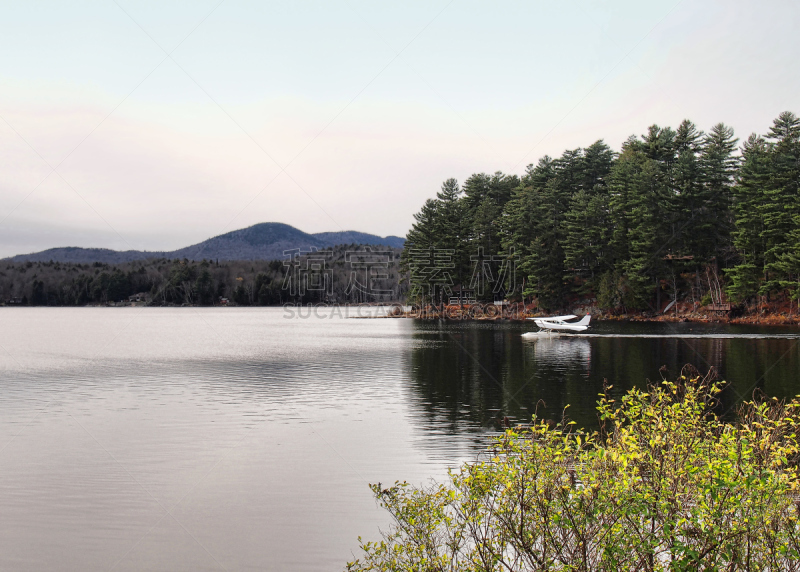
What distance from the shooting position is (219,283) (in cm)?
17288

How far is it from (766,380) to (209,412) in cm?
1847

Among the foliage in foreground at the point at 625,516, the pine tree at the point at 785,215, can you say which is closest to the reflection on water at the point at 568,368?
the foliage in foreground at the point at 625,516

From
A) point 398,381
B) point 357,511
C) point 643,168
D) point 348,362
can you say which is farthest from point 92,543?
point 643,168

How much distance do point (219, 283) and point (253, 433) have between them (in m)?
164

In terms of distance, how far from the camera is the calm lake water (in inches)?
346

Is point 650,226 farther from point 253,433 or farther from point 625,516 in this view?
point 625,516

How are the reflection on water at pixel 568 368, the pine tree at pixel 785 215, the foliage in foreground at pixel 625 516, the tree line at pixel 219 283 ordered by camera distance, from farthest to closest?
the tree line at pixel 219 283, the pine tree at pixel 785 215, the reflection on water at pixel 568 368, the foliage in foreground at pixel 625 516

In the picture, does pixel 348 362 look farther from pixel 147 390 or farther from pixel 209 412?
Result: pixel 209 412

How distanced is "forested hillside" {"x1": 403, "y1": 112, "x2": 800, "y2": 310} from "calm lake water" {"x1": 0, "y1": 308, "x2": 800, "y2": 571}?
24.2 m

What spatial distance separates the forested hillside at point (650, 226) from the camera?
56594 mm

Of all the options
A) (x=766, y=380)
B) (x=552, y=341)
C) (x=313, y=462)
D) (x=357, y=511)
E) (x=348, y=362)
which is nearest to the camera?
(x=357, y=511)

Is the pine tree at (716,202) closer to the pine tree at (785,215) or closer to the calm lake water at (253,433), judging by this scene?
the pine tree at (785,215)

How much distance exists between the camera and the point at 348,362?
32.1 meters

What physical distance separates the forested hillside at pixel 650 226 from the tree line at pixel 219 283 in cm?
7491
